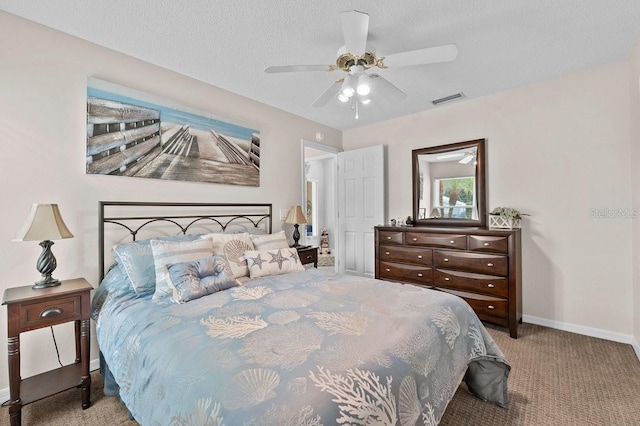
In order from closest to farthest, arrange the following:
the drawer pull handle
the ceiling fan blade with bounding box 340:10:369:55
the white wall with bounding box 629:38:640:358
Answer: the ceiling fan blade with bounding box 340:10:369:55, the drawer pull handle, the white wall with bounding box 629:38:640:358

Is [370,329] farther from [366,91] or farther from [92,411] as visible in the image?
[92,411]

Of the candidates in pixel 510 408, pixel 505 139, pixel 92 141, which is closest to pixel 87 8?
pixel 92 141

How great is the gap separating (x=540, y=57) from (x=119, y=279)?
4.01 m

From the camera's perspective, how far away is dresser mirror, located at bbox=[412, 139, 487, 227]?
3.55m

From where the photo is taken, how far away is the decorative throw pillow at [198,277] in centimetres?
190

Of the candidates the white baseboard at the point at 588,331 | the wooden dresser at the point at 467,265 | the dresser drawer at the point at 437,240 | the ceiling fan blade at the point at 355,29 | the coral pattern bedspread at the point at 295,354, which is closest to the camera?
the coral pattern bedspread at the point at 295,354

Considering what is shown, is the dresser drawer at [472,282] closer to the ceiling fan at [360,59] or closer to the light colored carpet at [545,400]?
the light colored carpet at [545,400]

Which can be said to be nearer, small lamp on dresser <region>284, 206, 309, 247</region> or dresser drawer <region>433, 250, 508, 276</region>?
dresser drawer <region>433, 250, 508, 276</region>

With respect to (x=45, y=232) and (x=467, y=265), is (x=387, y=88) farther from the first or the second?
(x=45, y=232)

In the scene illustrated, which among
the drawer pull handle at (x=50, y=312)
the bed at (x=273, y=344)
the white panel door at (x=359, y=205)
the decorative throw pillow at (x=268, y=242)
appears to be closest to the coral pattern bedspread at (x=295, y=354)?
the bed at (x=273, y=344)

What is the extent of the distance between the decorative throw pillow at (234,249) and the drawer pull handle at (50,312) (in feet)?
3.30

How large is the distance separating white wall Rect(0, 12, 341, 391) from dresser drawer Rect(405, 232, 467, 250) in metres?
2.81

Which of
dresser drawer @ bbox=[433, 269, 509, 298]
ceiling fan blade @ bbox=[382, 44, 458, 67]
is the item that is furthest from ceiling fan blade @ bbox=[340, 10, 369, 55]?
dresser drawer @ bbox=[433, 269, 509, 298]

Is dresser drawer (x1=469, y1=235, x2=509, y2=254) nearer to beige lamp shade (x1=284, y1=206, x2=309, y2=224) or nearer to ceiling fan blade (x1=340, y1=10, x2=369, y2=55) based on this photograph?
beige lamp shade (x1=284, y1=206, x2=309, y2=224)
